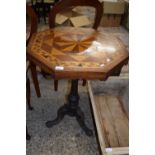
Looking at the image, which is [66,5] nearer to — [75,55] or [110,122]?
[75,55]

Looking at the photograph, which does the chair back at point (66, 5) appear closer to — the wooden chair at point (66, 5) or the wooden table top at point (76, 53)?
the wooden chair at point (66, 5)

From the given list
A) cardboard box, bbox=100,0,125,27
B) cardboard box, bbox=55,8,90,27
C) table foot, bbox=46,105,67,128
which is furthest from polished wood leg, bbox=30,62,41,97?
cardboard box, bbox=100,0,125,27

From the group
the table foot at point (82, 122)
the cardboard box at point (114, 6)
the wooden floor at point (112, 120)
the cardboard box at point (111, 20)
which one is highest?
Result: the cardboard box at point (114, 6)

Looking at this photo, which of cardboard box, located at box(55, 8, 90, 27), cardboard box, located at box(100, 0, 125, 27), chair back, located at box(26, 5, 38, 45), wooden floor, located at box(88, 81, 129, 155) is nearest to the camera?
wooden floor, located at box(88, 81, 129, 155)

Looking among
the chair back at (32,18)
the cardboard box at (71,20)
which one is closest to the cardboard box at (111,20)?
the cardboard box at (71,20)

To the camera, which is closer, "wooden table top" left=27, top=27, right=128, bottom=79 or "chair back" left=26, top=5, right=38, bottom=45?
"wooden table top" left=27, top=27, right=128, bottom=79

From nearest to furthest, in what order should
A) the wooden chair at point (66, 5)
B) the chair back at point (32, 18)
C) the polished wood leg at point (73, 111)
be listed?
the chair back at point (32, 18), the polished wood leg at point (73, 111), the wooden chair at point (66, 5)

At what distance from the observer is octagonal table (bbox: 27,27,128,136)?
1219 mm

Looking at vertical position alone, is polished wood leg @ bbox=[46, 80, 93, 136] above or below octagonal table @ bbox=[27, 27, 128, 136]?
below

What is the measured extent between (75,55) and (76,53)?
0.09ft

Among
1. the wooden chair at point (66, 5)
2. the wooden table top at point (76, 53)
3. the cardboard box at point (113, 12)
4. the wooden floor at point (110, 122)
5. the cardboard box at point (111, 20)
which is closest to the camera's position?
the wooden table top at point (76, 53)

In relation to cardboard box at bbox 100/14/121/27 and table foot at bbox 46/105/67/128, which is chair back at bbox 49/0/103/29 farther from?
cardboard box at bbox 100/14/121/27

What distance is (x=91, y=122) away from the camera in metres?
1.82

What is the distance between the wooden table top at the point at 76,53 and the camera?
3.99ft
